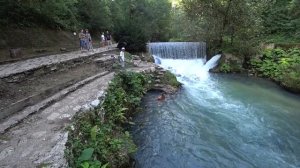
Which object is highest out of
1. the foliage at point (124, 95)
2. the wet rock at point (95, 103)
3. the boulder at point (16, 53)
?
the boulder at point (16, 53)

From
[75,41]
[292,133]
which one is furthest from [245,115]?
[75,41]

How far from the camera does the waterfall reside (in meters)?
22.8

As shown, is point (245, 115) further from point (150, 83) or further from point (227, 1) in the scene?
point (227, 1)

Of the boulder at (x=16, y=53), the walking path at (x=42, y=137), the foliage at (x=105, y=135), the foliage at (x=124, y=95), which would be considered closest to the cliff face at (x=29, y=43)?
the boulder at (x=16, y=53)

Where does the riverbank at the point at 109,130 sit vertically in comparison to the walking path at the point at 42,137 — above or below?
below

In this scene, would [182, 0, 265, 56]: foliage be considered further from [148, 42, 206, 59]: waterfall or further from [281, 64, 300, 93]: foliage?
[281, 64, 300, 93]: foliage

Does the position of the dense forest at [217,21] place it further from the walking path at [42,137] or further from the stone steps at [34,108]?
the walking path at [42,137]

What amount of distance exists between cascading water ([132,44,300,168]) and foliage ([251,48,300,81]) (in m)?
2.45

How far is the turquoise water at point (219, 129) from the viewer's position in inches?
299

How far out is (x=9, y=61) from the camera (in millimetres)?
12773

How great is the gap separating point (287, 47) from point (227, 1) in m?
5.63

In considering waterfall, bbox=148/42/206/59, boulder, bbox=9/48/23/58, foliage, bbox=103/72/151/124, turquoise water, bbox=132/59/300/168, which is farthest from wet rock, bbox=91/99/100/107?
waterfall, bbox=148/42/206/59

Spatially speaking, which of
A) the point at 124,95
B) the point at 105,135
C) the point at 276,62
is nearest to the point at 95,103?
the point at 105,135

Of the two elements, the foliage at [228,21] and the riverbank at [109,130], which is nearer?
the riverbank at [109,130]
